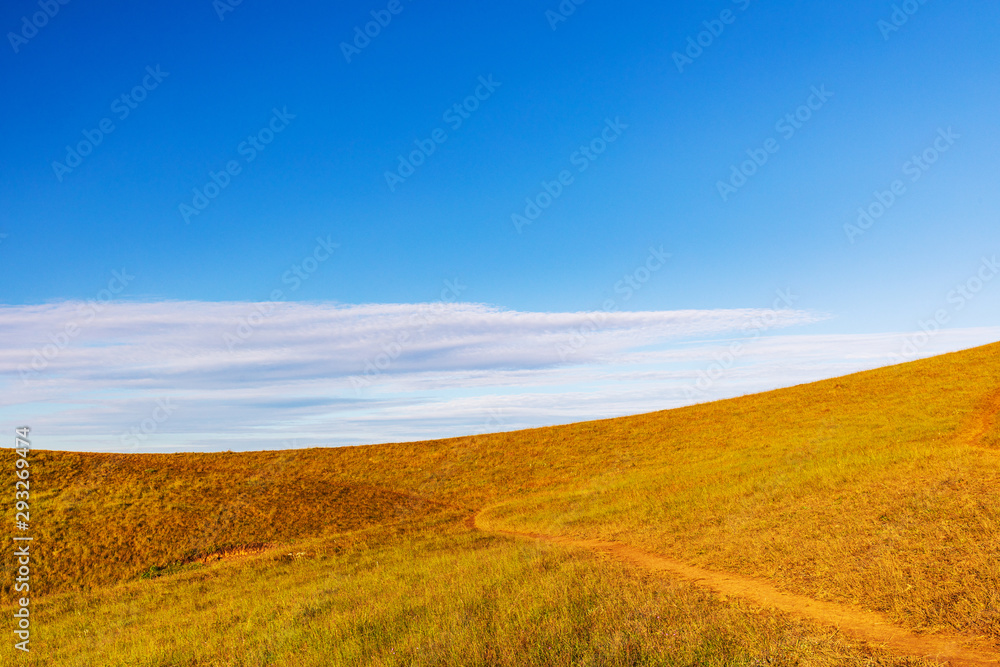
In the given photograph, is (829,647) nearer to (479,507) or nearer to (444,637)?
(444,637)

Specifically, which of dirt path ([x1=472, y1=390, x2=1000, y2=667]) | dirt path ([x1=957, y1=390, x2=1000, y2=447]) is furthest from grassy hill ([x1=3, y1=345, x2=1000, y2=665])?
dirt path ([x1=472, y1=390, x2=1000, y2=667])

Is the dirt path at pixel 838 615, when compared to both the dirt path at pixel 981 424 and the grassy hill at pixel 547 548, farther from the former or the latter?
the dirt path at pixel 981 424

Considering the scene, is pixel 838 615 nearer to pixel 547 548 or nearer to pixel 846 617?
pixel 846 617

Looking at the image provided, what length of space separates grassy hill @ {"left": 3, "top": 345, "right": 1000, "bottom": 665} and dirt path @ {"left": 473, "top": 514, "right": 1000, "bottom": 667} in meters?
0.36

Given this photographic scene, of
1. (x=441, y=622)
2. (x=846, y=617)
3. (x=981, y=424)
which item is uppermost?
(x=981, y=424)

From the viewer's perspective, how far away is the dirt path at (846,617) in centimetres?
880

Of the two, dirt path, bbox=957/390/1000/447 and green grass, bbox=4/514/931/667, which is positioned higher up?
dirt path, bbox=957/390/1000/447

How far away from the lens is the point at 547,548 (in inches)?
721

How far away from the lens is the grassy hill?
9.83 meters

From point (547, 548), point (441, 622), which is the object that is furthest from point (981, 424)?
point (441, 622)

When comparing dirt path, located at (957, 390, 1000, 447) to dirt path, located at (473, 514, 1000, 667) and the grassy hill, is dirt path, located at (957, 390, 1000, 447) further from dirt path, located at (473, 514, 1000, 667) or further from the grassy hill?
dirt path, located at (473, 514, 1000, 667)

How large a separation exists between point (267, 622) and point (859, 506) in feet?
52.2

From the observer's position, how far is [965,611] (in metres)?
9.91

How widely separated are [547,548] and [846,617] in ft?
29.9
